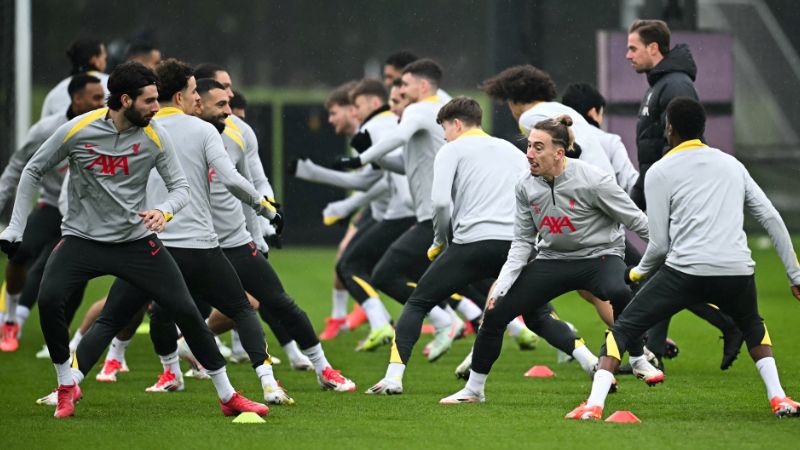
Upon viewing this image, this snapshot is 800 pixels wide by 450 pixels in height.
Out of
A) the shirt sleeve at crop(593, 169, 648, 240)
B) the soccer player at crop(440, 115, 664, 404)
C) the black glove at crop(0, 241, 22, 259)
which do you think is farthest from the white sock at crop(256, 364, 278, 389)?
the shirt sleeve at crop(593, 169, 648, 240)

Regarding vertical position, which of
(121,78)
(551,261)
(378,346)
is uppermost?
(121,78)

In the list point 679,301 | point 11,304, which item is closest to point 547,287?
point 679,301

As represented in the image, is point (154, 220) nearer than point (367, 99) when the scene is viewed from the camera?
Yes

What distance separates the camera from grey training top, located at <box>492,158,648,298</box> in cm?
809

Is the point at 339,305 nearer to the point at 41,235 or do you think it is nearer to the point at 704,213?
the point at 41,235

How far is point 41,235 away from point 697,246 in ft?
19.5

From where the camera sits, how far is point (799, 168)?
24.8 meters

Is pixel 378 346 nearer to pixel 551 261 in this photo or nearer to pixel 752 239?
pixel 551 261

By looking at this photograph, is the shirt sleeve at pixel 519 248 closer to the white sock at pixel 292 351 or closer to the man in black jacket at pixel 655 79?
the man in black jacket at pixel 655 79

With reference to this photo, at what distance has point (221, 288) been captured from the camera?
329 inches

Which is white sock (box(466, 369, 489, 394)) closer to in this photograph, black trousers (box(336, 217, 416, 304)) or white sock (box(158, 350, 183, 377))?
white sock (box(158, 350, 183, 377))

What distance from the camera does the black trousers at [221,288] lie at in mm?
8289

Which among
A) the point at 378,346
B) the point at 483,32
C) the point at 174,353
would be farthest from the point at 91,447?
the point at 483,32

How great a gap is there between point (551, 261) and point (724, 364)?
1.53 m
